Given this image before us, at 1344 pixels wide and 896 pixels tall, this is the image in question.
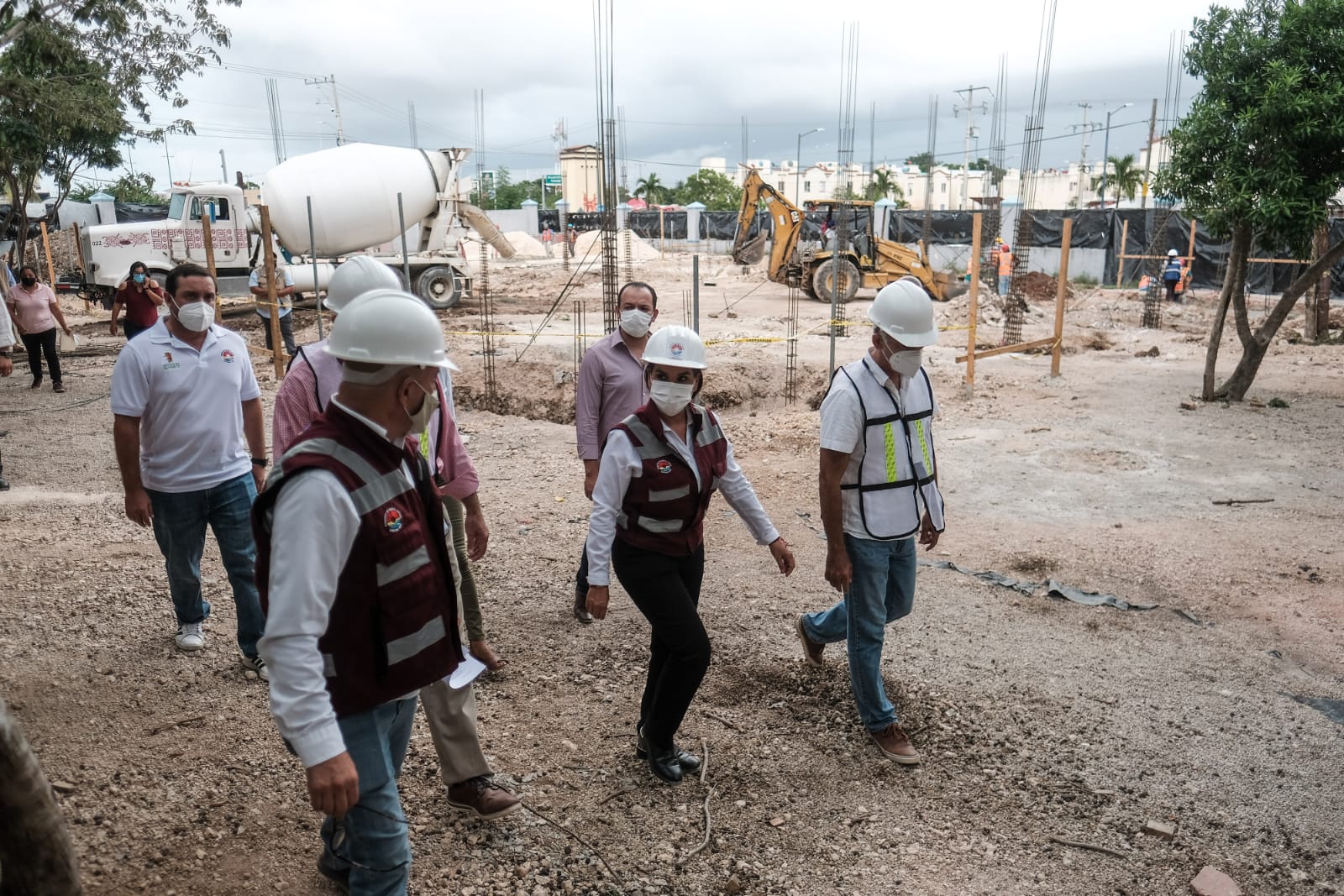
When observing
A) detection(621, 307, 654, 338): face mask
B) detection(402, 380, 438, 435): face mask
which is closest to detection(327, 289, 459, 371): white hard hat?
detection(402, 380, 438, 435): face mask

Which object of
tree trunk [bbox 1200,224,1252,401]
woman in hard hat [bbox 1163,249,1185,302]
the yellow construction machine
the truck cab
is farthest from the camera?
the yellow construction machine

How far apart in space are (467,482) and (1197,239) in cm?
2591

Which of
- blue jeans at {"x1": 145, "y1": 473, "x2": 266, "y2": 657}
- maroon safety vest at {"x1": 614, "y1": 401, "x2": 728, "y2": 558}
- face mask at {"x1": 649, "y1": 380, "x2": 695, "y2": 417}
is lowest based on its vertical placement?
blue jeans at {"x1": 145, "y1": 473, "x2": 266, "y2": 657}

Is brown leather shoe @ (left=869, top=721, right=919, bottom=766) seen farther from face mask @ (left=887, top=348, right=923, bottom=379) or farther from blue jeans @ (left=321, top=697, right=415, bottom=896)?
blue jeans @ (left=321, top=697, right=415, bottom=896)

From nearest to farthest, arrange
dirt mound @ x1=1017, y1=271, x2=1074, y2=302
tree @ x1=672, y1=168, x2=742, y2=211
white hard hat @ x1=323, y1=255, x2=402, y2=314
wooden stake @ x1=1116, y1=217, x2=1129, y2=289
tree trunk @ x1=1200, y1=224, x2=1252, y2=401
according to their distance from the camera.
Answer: white hard hat @ x1=323, y1=255, x2=402, y2=314
tree trunk @ x1=1200, y1=224, x2=1252, y2=401
dirt mound @ x1=1017, y1=271, x2=1074, y2=302
wooden stake @ x1=1116, y1=217, x2=1129, y2=289
tree @ x1=672, y1=168, x2=742, y2=211

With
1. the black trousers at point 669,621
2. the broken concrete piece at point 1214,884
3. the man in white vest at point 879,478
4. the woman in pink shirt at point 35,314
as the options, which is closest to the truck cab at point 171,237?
the woman in pink shirt at point 35,314

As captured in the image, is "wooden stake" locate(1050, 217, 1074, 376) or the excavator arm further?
the excavator arm

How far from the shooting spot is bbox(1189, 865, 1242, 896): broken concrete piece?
2.84 m

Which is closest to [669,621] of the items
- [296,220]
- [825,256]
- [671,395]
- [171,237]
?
[671,395]

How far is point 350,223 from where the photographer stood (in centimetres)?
1870

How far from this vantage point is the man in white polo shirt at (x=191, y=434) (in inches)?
151

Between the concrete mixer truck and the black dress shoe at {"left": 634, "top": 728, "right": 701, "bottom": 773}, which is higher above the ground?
the concrete mixer truck

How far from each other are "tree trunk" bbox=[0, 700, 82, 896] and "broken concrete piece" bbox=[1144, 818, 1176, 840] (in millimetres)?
3159

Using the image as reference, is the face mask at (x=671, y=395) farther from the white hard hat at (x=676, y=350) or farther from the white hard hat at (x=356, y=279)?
the white hard hat at (x=356, y=279)
